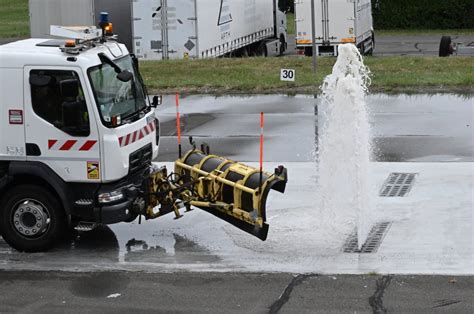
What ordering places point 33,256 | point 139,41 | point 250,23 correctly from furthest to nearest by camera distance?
point 250,23 < point 139,41 < point 33,256

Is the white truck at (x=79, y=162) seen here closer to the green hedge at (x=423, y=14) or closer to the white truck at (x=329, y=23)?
the white truck at (x=329, y=23)

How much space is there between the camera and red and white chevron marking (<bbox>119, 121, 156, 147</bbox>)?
1170 cm

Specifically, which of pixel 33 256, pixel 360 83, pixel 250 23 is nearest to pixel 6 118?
pixel 33 256

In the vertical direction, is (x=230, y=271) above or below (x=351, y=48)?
below

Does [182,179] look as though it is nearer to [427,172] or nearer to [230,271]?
[230,271]

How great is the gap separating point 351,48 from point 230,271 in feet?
10.9

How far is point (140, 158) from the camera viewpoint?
39.9 ft

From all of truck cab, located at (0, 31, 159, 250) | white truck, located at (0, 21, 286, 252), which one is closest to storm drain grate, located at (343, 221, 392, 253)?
white truck, located at (0, 21, 286, 252)

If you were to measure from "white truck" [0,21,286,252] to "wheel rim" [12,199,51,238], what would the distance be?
0.01 meters

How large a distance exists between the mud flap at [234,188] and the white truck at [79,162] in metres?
0.01

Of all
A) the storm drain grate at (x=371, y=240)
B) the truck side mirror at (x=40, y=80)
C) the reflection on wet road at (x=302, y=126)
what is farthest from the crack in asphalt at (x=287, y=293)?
the reflection on wet road at (x=302, y=126)

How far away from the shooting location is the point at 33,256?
1190 cm

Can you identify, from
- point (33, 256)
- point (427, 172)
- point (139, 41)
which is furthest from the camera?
point (139, 41)

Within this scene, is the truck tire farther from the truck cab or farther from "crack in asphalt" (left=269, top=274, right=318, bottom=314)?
"crack in asphalt" (left=269, top=274, right=318, bottom=314)
